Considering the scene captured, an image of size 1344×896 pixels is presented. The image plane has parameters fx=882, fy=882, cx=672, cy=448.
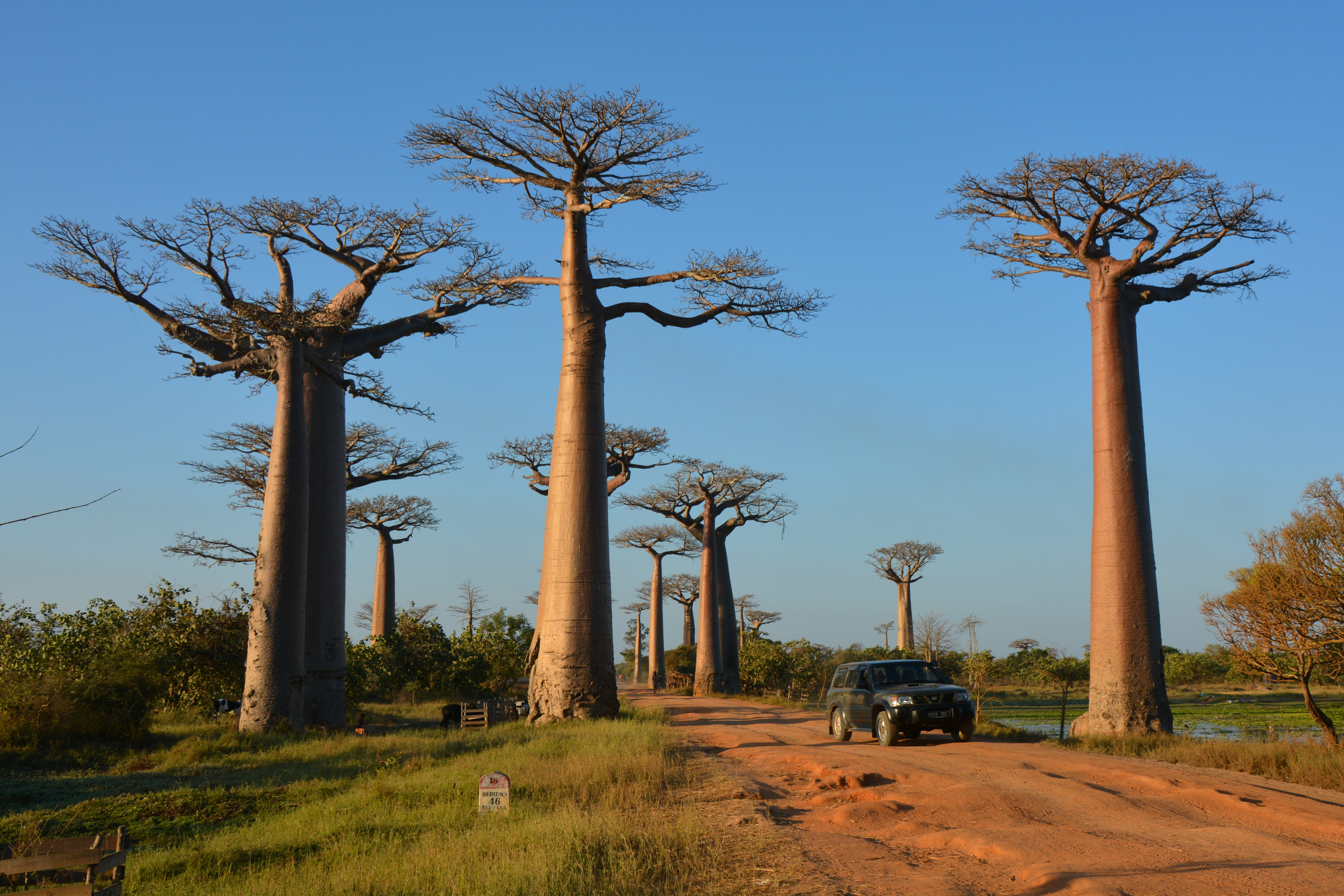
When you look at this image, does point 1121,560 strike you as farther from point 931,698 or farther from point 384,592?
point 384,592

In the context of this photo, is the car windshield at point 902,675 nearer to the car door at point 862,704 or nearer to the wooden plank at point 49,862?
the car door at point 862,704

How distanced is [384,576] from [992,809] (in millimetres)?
32269

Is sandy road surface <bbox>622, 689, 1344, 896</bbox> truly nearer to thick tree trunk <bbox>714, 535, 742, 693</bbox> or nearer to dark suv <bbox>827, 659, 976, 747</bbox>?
dark suv <bbox>827, 659, 976, 747</bbox>

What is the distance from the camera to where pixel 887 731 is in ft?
43.2

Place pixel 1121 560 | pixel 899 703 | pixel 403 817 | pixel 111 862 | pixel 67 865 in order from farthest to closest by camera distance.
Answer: pixel 1121 560 < pixel 899 703 < pixel 403 817 < pixel 111 862 < pixel 67 865

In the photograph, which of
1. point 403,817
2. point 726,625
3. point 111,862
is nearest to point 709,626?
point 726,625

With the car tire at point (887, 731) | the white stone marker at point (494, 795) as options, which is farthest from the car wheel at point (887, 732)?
the white stone marker at point (494, 795)

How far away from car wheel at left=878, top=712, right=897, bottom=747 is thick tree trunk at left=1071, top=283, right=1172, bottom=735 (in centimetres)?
385

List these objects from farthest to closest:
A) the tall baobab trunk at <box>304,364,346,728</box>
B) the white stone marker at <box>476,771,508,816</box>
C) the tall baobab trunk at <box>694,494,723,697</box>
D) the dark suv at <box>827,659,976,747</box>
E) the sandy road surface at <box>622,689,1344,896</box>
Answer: the tall baobab trunk at <box>694,494,723,697</box> → the tall baobab trunk at <box>304,364,346,728</box> → the dark suv at <box>827,659,976,747</box> → the white stone marker at <box>476,771,508,816</box> → the sandy road surface at <box>622,689,1344,896</box>

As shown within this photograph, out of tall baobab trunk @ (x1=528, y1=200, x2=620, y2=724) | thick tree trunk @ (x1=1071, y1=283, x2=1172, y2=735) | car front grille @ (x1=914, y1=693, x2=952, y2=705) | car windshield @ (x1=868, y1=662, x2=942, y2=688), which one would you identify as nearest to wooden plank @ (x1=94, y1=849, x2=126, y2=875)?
car front grille @ (x1=914, y1=693, x2=952, y2=705)

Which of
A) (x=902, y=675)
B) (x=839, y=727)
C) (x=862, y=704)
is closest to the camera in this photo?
(x=862, y=704)

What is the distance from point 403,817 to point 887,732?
7796 mm

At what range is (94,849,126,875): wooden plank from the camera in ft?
15.9

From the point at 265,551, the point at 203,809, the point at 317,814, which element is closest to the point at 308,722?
the point at 265,551
